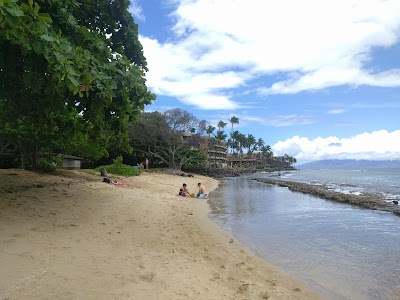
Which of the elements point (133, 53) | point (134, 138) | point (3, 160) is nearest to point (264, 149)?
point (134, 138)

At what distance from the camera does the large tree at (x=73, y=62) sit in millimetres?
4805

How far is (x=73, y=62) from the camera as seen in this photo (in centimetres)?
553

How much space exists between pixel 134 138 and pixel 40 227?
140 feet

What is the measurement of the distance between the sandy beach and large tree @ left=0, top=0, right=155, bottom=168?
2.63 meters

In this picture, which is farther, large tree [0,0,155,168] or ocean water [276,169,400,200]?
ocean water [276,169,400,200]

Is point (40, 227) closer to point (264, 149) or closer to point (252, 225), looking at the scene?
point (252, 225)

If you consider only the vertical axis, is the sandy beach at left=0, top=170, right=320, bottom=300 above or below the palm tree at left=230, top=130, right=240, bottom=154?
below

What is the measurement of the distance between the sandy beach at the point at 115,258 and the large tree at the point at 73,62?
2.63 m

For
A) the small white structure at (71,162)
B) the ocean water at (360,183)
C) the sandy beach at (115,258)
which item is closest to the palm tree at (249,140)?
the ocean water at (360,183)

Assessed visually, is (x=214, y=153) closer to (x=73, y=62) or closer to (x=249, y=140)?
(x=249, y=140)

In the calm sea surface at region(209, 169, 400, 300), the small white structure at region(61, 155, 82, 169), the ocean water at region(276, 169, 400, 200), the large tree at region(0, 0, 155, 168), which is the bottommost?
the calm sea surface at region(209, 169, 400, 300)

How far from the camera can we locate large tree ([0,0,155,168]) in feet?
15.8

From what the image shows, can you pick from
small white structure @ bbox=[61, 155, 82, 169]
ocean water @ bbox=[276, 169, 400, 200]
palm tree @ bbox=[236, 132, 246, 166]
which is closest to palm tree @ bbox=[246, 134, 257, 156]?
palm tree @ bbox=[236, 132, 246, 166]

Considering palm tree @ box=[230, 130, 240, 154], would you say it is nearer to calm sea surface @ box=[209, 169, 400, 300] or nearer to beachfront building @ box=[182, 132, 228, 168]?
beachfront building @ box=[182, 132, 228, 168]
